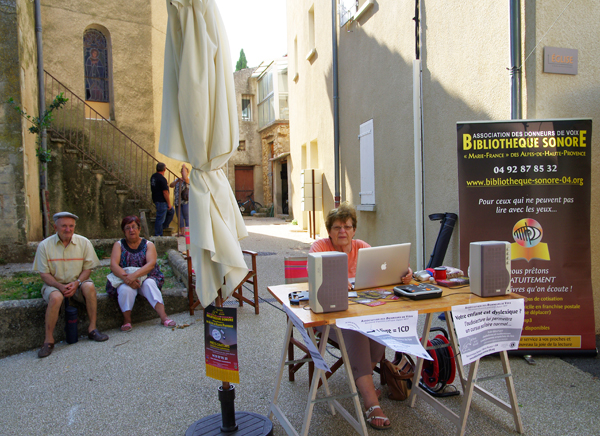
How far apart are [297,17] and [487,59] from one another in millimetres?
9465

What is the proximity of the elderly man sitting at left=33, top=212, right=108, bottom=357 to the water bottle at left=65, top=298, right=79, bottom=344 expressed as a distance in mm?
104

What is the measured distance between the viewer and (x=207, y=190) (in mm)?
2523

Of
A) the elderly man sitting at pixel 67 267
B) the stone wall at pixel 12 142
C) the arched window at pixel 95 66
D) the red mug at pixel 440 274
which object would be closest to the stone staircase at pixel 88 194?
the stone wall at pixel 12 142

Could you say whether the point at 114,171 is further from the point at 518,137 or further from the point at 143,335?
the point at 518,137

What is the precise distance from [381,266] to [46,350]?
10.1 feet

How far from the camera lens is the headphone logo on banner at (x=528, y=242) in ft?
12.2

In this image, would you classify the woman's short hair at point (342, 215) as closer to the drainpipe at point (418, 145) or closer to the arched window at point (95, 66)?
the drainpipe at point (418, 145)

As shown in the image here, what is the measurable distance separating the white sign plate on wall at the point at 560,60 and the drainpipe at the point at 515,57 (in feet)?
0.72

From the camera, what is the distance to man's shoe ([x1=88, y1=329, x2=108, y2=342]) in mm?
4316

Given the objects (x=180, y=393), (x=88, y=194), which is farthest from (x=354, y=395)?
(x=88, y=194)

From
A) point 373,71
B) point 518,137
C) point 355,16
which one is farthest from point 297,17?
point 518,137

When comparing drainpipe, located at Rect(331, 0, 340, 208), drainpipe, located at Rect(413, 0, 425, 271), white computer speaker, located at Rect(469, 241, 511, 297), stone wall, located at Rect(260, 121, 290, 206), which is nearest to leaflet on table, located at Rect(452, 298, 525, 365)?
white computer speaker, located at Rect(469, 241, 511, 297)

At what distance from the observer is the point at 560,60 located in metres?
3.91

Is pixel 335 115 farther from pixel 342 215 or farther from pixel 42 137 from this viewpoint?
pixel 342 215
